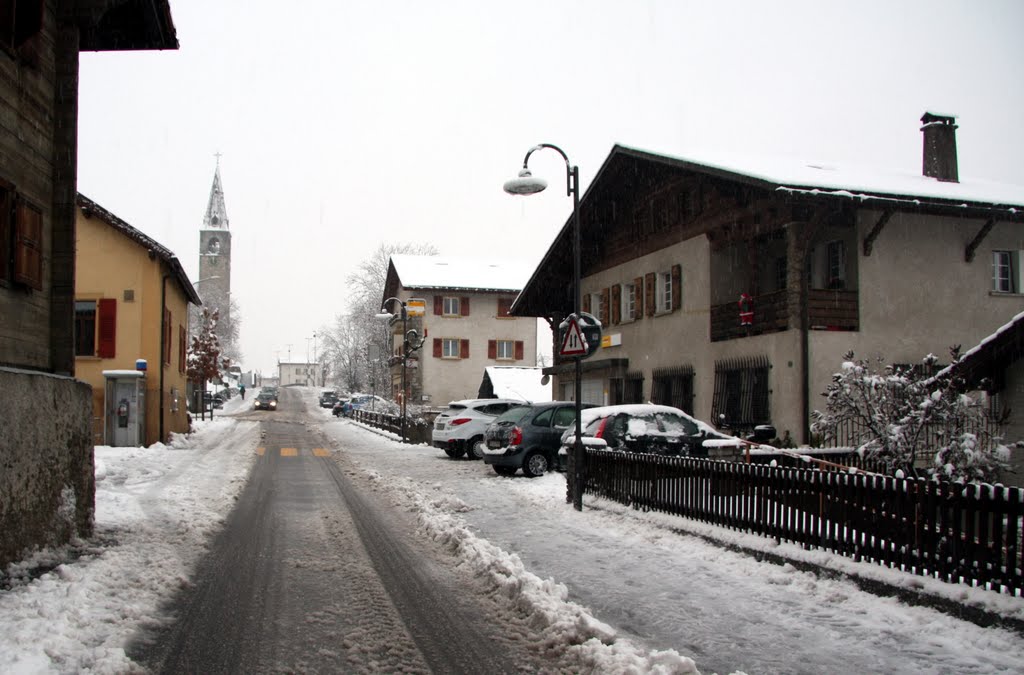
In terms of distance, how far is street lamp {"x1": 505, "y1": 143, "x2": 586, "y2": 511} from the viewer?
42.7ft

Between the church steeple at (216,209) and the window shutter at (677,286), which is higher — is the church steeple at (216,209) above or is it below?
above

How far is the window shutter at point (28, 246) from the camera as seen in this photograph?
352 inches

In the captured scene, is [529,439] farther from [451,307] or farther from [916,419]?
[451,307]

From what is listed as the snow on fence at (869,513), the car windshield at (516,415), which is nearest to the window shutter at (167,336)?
the car windshield at (516,415)

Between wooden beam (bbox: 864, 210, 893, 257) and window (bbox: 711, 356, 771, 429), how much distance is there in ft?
10.8

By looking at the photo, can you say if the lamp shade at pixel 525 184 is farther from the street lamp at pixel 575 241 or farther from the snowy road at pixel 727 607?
the snowy road at pixel 727 607

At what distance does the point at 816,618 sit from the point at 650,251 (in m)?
19.9

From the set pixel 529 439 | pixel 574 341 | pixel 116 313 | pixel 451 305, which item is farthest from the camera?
pixel 451 305

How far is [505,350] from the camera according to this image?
58062 millimetres

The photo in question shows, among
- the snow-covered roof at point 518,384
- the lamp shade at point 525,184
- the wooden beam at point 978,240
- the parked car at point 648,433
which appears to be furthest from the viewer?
the snow-covered roof at point 518,384

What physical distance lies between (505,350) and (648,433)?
140 feet

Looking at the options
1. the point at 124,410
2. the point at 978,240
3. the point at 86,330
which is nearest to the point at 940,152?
the point at 978,240

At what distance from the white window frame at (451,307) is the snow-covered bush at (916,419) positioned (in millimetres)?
45826

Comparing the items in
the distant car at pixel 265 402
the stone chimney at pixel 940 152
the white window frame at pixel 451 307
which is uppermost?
the stone chimney at pixel 940 152
